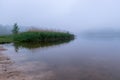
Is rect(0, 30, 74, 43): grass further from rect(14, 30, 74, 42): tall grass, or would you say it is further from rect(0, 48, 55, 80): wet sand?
rect(0, 48, 55, 80): wet sand

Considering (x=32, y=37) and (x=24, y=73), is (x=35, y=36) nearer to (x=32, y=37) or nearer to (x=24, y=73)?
(x=32, y=37)

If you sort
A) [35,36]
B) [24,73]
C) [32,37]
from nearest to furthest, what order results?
[24,73]
[32,37]
[35,36]

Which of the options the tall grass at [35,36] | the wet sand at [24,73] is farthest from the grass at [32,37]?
the wet sand at [24,73]

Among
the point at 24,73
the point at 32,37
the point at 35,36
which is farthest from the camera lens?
the point at 35,36

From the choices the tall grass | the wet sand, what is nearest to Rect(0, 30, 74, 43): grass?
the tall grass

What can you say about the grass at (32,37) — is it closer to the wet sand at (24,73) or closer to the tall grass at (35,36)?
the tall grass at (35,36)

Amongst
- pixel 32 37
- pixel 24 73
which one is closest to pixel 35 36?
pixel 32 37

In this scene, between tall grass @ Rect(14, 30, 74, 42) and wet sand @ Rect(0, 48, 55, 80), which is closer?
wet sand @ Rect(0, 48, 55, 80)

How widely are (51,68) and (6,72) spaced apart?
235cm

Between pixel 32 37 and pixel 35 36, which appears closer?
pixel 32 37

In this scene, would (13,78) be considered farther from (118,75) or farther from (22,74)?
(118,75)

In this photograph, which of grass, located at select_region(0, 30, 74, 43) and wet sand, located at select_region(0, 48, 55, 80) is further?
grass, located at select_region(0, 30, 74, 43)

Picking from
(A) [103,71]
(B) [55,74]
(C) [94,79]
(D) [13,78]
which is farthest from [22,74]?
(A) [103,71]

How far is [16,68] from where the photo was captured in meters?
11.0
